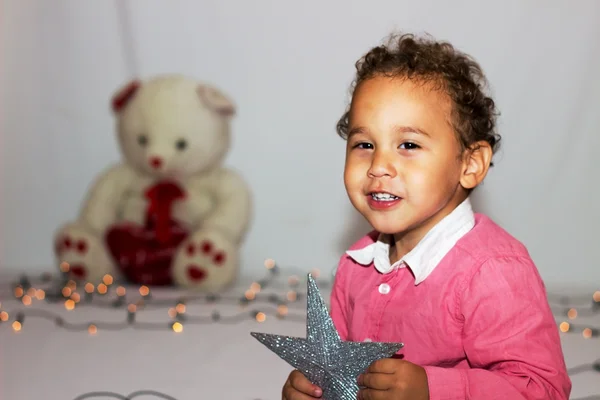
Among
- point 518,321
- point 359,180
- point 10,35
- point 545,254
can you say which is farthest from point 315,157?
point 518,321

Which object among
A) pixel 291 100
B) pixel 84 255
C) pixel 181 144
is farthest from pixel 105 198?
pixel 291 100

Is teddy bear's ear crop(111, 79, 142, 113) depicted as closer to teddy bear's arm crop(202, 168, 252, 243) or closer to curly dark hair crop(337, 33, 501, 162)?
teddy bear's arm crop(202, 168, 252, 243)

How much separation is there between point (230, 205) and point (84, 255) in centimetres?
47

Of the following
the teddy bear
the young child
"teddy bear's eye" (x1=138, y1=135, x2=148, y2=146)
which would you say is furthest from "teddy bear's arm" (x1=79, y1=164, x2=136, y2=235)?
the young child

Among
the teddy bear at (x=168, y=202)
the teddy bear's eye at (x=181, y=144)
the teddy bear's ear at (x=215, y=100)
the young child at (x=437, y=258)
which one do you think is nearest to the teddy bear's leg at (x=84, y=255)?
the teddy bear at (x=168, y=202)

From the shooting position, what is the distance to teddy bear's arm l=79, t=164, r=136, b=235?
243cm

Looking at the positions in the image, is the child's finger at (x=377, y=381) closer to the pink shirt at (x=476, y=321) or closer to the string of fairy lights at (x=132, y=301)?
the pink shirt at (x=476, y=321)

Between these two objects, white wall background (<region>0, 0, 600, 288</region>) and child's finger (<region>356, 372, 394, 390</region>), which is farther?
white wall background (<region>0, 0, 600, 288</region>)

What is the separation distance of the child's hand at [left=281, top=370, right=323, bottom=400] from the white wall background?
1.28 meters

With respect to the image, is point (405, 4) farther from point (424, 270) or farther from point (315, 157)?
point (424, 270)

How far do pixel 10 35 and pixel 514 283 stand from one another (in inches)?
82.4

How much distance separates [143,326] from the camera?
6.55ft

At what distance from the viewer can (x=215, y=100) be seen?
236 centimetres

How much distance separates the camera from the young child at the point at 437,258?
983 mm
